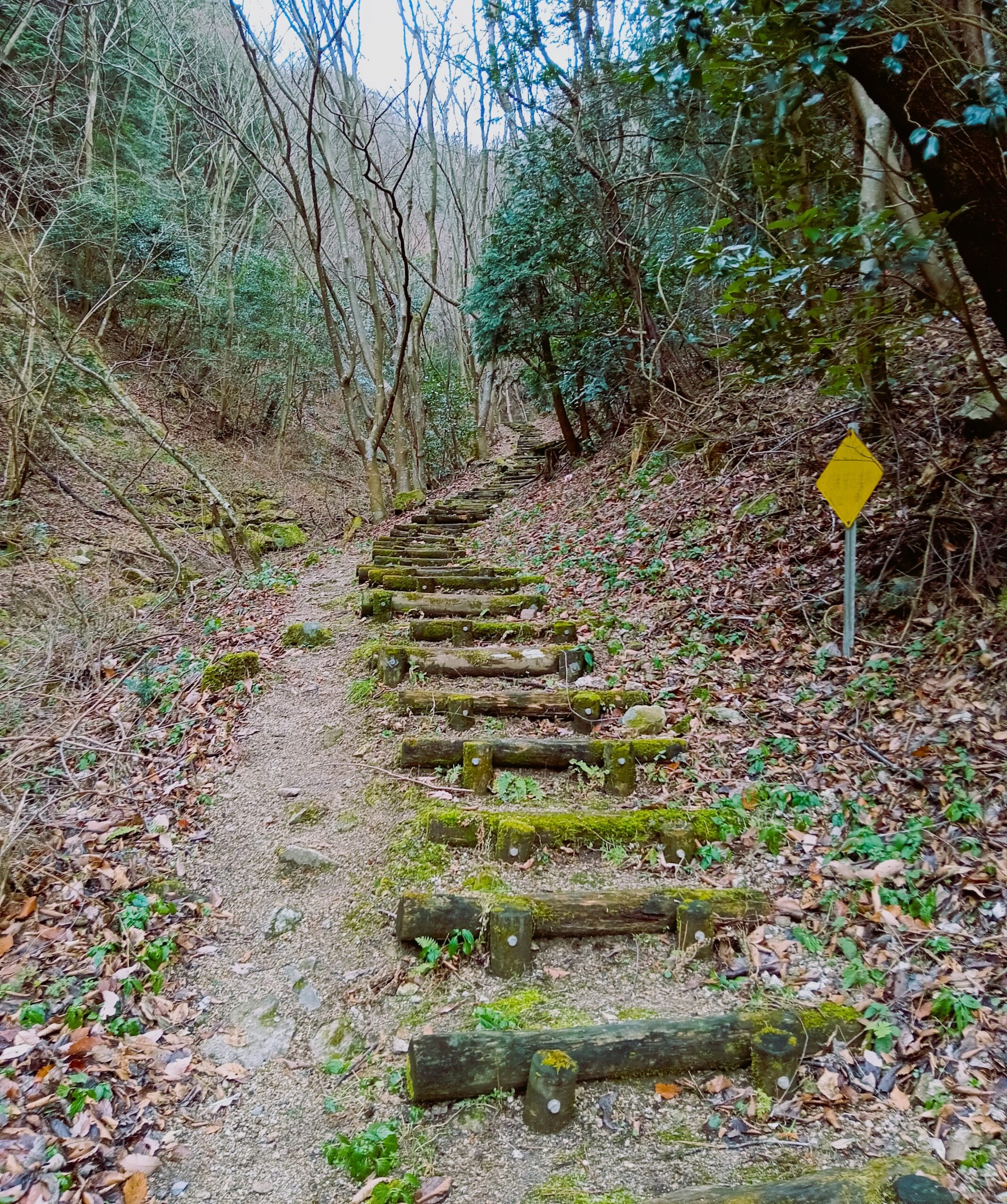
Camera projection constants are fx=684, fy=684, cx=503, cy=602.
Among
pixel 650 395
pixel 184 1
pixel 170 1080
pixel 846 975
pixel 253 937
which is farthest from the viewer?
pixel 184 1

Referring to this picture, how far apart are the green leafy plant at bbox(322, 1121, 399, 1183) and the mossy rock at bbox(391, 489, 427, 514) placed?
11.9 metres

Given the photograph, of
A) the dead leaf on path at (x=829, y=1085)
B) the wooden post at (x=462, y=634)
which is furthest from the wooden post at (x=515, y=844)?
the wooden post at (x=462, y=634)

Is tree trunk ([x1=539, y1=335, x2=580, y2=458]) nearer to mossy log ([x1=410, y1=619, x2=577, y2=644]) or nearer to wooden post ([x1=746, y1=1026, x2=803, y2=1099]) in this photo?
mossy log ([x1=410, y1=619, x2=577, y2=644])

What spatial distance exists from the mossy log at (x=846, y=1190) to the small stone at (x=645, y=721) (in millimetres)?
2424

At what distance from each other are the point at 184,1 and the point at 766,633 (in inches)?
887

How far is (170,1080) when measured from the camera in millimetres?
2605

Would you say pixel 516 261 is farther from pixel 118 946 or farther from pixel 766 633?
pixel 118 946

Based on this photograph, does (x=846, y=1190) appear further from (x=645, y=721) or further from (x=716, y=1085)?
(x=645, y=721)

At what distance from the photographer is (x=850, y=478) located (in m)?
4.23

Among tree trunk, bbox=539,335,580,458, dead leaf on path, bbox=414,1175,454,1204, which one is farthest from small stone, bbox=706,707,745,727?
tree trunk, bbox=539,335,580,458

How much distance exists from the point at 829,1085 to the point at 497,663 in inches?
128

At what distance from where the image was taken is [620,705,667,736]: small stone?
443cm

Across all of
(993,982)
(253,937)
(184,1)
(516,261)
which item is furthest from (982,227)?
(184,1)

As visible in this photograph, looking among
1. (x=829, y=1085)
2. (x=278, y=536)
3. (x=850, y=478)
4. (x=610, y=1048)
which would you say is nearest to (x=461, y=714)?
(x=610, y=1048)
